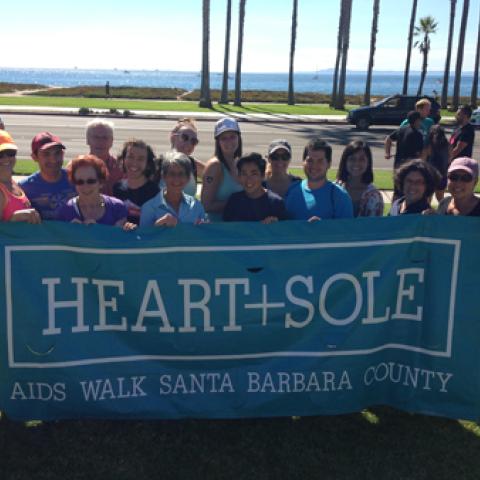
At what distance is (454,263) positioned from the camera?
3650 millimetres

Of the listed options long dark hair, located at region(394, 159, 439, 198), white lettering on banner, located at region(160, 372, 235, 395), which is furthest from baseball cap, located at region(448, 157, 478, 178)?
white lettering on banner, located at region(160, 372, 235, 395)

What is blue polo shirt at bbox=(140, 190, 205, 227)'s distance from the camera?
3.88 m

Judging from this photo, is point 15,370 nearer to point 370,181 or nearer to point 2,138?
point 2,138

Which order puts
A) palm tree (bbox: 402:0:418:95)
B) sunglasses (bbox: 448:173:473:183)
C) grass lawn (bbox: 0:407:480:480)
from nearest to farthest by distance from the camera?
grass lawn (bbox: 0:407:480:480)
sunglasses (bbox: 448:173:473:183)
palm tree (bbox: 402:0:418:95)

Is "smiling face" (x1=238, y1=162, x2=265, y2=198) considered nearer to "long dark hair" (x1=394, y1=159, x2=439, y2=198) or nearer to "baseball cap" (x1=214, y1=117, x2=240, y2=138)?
"baseball cap" (x1=214, y1=117, x2=240, y2=138)

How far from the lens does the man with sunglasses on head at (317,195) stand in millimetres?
4098

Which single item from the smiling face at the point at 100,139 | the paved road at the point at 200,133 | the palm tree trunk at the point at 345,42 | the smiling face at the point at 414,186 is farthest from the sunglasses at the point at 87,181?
the palm tree trunk at the point at 345,42

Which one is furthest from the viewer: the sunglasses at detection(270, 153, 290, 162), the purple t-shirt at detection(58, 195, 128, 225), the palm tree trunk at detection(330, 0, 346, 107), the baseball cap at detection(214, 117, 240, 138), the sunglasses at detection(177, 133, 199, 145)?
the palm tree trunk at detection(330, 0, 346, 107)

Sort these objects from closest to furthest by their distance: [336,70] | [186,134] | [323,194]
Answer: [323,194] → [186,134] → [336,70]

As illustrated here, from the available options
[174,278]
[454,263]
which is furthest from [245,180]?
[454,263]

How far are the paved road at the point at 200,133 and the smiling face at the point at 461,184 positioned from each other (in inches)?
408

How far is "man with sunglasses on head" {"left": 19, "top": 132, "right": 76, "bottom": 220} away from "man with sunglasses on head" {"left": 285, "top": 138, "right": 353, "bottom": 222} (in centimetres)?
167

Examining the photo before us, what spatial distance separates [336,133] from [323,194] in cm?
1917

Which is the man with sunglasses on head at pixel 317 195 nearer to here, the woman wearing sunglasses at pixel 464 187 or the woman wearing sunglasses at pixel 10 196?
the woman wearing sunglasses at pixel 464 187
